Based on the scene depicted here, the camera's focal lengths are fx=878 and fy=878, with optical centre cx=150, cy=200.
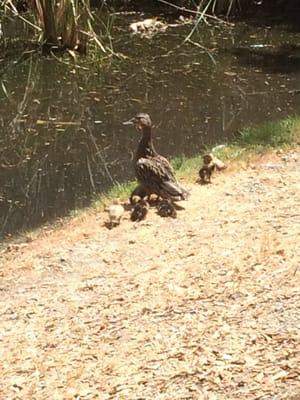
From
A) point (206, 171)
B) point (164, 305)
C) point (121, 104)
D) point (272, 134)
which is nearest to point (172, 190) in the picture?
point (206, 171)

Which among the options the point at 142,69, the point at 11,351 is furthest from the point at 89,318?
the point at 142,69

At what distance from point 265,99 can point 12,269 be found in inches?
232

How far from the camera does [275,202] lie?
6.95m

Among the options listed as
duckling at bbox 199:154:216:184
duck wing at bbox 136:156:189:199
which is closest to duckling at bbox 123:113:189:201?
duck wing at bbox 136:156:189:199

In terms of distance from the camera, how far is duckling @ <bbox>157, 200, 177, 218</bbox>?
6957mm

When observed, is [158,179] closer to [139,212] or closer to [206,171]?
[139,212]

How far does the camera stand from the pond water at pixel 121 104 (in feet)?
29.7

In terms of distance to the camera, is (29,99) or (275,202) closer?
(275,202)

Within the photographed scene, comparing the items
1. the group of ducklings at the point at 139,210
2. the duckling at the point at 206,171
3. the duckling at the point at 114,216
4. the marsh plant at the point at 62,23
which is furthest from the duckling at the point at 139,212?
the marsh plant at the point at 62,23

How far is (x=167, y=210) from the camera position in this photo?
6.99m

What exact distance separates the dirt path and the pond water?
170 cm

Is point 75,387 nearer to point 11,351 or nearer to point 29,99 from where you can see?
point 11,351

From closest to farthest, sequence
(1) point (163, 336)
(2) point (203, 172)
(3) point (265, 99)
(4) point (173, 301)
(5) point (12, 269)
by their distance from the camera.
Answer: (1) point (163, 336) → (4) point (173, 301) → (5) point (12, 269) → (2) point (203, 172) → (3) point (265, 99)

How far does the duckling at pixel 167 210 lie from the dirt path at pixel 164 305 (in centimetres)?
8
